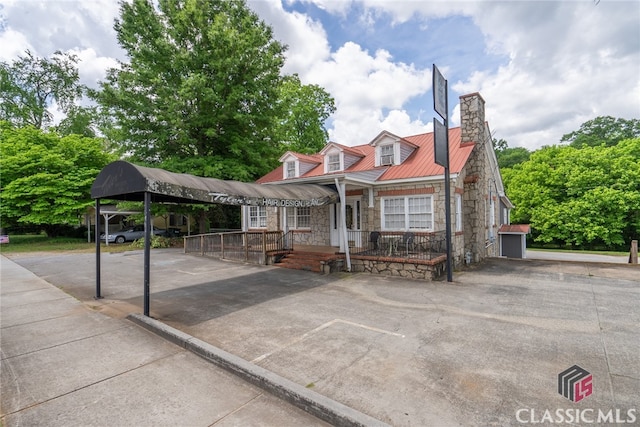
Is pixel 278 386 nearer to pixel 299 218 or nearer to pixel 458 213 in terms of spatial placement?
pixel 458 213

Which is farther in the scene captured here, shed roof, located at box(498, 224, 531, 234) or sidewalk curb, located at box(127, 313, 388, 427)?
shed roof, located at box(498, 224, 531, 234)

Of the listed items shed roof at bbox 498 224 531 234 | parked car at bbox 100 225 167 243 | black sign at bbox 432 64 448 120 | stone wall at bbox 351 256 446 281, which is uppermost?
black sign at bbox 432 64 448 120

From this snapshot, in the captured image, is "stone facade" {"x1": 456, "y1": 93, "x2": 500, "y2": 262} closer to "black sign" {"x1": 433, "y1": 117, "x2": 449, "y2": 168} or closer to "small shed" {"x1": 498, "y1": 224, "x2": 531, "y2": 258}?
"black sign" {"x1": 433, "y1": 117, "x2": 449, "y2": 168}

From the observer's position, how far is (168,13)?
19328 mm

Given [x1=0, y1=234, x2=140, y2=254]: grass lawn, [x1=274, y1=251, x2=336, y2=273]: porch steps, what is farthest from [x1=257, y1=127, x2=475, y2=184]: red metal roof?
[x1=0, y1=234, x2=140, y2=254]: grass lawn

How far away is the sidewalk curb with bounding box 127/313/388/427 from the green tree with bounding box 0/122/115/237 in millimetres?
23128

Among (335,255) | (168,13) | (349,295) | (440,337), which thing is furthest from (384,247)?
(168,13)

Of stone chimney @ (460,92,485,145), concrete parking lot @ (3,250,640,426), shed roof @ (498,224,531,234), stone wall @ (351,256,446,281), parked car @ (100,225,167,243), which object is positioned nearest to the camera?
concrete parking lot @ (3,250,640,426)

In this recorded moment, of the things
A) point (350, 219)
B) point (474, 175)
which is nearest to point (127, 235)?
point (350, 219)

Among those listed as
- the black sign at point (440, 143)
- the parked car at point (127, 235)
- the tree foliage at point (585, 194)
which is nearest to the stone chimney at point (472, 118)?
the black sign at point (440, 143)

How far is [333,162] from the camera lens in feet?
51.3

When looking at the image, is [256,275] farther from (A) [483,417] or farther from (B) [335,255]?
(A) [483,417]

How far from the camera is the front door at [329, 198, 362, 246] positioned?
13.8 metres

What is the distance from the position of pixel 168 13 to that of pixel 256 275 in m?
19.0
